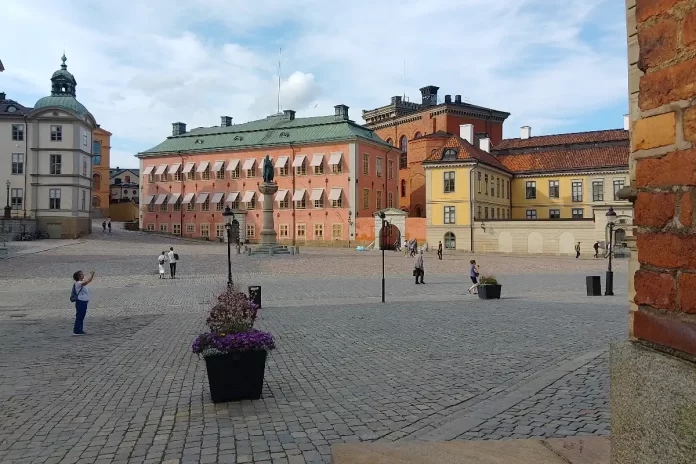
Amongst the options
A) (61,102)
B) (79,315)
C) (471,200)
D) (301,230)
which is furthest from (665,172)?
(61,102)

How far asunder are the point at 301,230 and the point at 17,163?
29.3 meters

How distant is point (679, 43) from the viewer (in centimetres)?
212

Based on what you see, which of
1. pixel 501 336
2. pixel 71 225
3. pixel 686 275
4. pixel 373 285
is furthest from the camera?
pixel 71 225

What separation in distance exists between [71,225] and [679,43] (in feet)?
198

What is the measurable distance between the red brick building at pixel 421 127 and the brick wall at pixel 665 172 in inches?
2601

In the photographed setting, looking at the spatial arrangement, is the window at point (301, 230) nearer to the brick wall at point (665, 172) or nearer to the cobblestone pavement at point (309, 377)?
the cobblestone pavement at point (309, 377)

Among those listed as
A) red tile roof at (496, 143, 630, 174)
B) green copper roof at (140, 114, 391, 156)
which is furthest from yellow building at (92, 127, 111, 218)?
red tile roof at (496, 143, 630, 174)

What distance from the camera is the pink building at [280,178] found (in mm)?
60562

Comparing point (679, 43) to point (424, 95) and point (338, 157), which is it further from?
point (424, 95)

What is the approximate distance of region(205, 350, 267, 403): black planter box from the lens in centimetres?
659

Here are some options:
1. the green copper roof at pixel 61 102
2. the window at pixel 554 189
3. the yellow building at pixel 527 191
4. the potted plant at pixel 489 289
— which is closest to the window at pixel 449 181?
the yellow building at pixel 527 191

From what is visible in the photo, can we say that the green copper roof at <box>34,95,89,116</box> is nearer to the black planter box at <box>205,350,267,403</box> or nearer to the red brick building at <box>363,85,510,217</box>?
the red brick building at <box>363,85,510,217</box>

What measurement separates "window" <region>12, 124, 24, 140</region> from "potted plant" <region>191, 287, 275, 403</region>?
58210 mm

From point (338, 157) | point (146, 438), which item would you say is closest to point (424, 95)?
point (338, 157)
